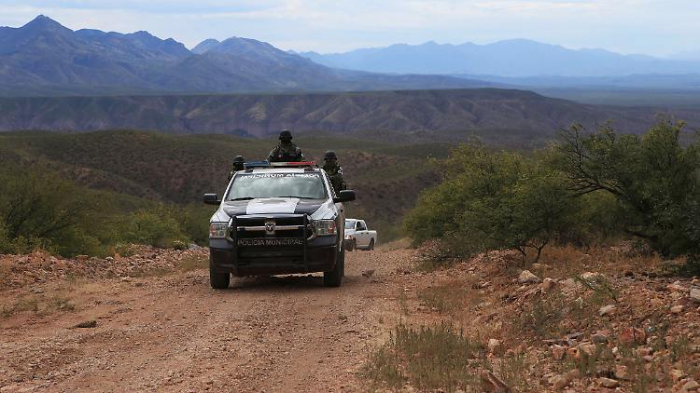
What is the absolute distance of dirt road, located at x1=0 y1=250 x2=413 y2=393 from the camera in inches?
305

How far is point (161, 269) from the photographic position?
707 inches

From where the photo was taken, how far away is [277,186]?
47.9ft

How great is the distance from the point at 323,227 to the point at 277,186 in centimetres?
163

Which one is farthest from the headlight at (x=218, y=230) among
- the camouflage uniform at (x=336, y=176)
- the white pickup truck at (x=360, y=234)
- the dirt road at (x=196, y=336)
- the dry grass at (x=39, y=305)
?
the white pickup truck at (x=360, y=234)

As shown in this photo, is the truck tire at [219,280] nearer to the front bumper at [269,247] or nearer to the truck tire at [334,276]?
the front bumper at [269,247]

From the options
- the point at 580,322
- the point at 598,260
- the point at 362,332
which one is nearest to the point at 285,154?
the point at 598,260

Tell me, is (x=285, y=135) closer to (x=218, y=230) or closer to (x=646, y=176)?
(x=218, y=230)

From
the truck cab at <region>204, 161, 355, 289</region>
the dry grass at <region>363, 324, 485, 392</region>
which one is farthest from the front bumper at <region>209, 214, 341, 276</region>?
the dry grass at <region>363, 324, 485, 392</region>

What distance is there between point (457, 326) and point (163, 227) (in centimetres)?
2486

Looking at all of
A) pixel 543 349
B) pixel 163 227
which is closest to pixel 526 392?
pixel 543 349

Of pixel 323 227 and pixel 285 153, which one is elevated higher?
pixel 285 153

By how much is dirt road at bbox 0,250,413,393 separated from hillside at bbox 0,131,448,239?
163ft

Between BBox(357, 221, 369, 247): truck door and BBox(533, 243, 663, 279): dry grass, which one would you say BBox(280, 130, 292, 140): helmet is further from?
BBox(357, 221, 369, 247): truck door

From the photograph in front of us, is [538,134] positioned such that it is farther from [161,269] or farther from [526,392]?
[526,392]
